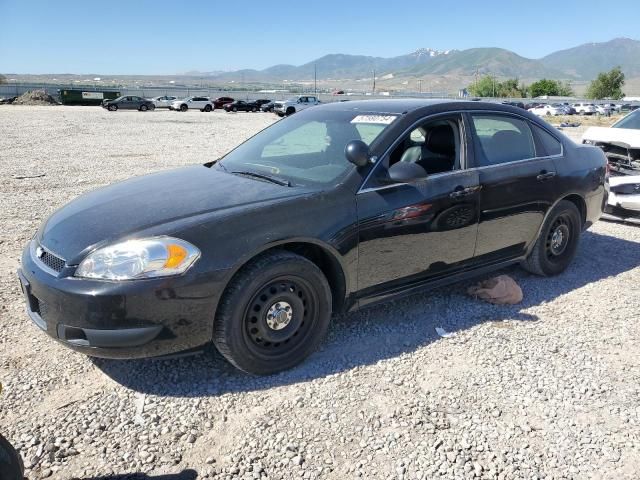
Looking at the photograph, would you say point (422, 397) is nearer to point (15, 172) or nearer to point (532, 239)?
point (532, 239)

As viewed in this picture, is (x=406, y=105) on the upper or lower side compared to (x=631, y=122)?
upper

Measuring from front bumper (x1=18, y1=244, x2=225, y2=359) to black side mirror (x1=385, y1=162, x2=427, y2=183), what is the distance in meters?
1.34

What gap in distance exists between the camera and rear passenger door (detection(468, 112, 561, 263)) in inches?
165

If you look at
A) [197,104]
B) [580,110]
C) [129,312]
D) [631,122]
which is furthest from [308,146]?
[580,110]

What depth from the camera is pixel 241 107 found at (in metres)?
46.6

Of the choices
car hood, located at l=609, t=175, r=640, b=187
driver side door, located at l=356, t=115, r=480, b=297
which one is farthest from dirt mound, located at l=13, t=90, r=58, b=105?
driver side door, located at l=356, t=115, r=480, b=297

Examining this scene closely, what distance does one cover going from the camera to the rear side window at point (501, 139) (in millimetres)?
4234

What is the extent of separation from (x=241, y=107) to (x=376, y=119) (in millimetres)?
44628

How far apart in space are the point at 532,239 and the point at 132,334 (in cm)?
350

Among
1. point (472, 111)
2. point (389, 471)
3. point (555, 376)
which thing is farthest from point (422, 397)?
point (472, 111)

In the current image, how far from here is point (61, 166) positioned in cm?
1148

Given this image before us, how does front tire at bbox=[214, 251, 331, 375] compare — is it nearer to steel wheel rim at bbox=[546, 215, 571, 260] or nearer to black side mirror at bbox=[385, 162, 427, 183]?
black side mirror at bbox=[385, 162, 427, 183]

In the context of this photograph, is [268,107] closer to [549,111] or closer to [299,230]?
[549,111]

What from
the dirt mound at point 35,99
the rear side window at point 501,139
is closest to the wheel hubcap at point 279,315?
the rear side window at point 501,139
